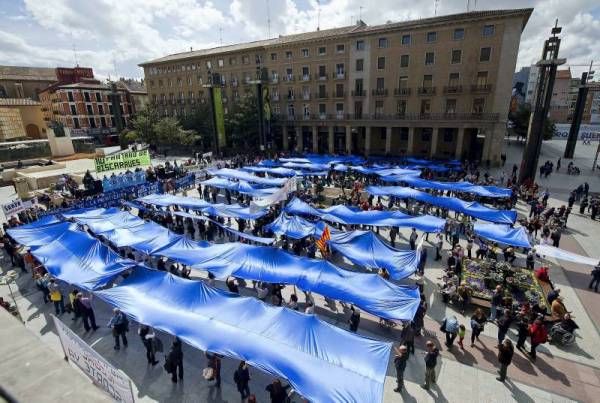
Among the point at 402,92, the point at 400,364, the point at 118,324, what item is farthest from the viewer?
the point at 402,92

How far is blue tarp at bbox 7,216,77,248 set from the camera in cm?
1471

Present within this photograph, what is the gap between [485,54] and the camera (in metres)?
35.9

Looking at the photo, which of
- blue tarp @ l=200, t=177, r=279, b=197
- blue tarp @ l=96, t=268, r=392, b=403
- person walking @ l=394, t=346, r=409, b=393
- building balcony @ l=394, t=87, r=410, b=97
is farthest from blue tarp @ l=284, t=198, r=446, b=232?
building balcony @ l=394, t=87, r=410, b=97

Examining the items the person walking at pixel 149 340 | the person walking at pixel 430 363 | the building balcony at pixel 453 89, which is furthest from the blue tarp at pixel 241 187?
the building balcony at pixel 453 89

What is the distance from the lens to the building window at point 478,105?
3691cm

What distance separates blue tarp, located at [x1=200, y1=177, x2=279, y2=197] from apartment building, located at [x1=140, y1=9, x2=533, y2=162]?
→ 24229 millimetres

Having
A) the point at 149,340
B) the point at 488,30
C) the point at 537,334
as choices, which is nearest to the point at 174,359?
the point at 149,340

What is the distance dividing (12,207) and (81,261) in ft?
30.6

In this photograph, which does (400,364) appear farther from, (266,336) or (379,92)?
(379,92)

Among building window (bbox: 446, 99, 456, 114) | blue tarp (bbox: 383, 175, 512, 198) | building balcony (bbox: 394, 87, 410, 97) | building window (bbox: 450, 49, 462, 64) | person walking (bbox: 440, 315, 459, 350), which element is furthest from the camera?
building balcony (bbox: 394, 87, 410, 97)

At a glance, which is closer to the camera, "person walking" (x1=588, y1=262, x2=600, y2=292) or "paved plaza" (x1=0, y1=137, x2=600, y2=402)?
"paved plaza" (x1=0, y1=137, x2=600, y2=402)

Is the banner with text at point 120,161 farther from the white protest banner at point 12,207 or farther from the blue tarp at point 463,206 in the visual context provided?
the blue tarp at point 463,206

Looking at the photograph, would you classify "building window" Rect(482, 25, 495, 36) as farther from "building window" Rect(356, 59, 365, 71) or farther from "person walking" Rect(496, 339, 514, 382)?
"person walking" Rect(496, 339, 514, 382)

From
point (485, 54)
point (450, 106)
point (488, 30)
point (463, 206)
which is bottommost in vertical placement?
point (463, 206)
